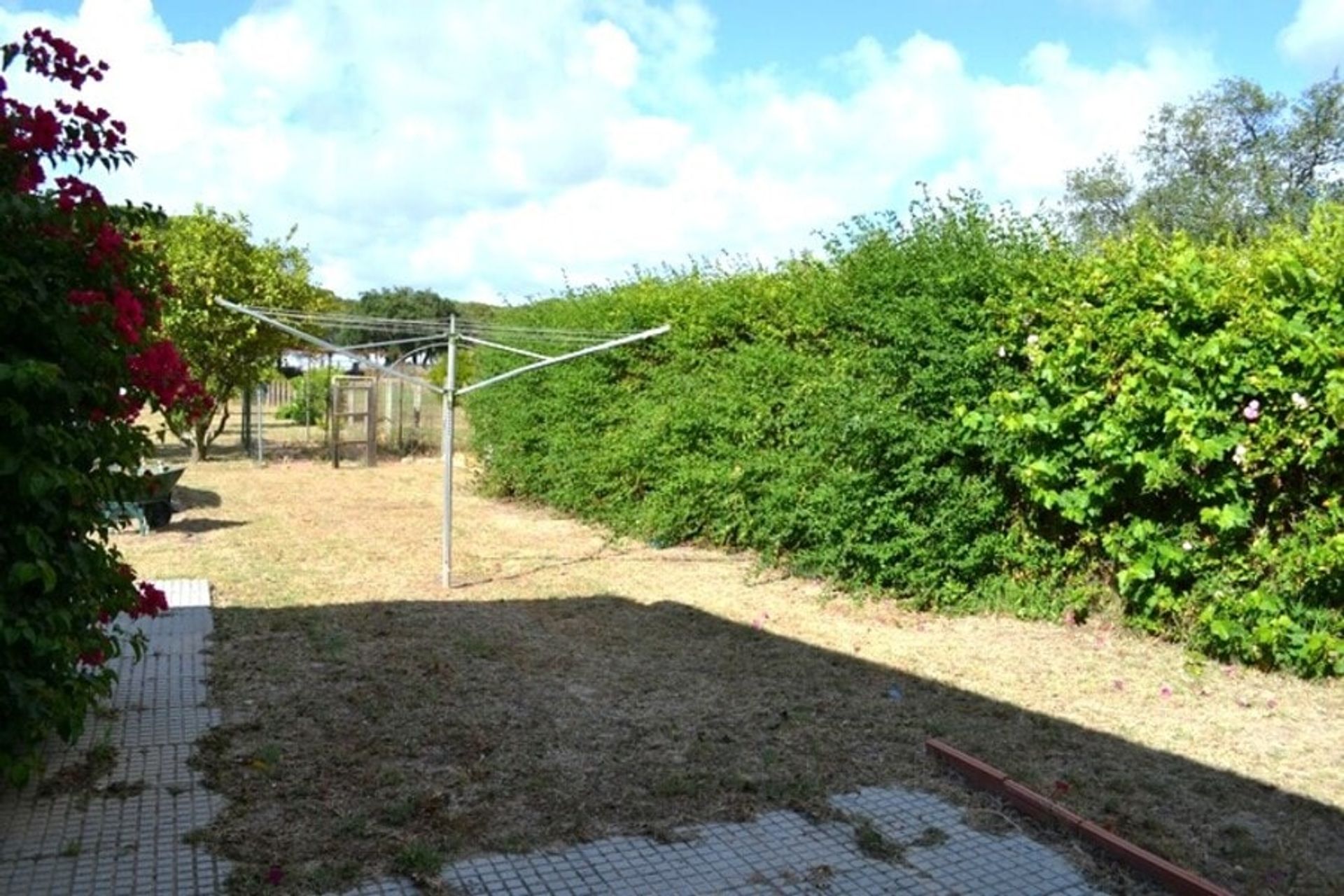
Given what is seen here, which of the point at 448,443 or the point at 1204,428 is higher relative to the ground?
the point at 1204,428

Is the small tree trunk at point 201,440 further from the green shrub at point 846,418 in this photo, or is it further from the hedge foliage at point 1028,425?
the hedge foliage at point 1028,425

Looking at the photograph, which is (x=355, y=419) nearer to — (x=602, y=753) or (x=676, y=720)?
(x=676, y=720)

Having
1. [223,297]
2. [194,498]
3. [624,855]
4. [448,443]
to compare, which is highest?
[223,297]

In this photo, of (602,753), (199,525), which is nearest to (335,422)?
(199,525)

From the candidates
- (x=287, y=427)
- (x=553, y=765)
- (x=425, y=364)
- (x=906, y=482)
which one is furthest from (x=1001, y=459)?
(x=287, y=427)

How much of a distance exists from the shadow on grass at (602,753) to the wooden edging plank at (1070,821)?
0.27 feet

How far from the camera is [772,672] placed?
18.9ft

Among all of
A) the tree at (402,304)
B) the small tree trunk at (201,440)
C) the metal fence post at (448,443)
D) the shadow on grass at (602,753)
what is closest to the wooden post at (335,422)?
the small tree trunk at (201,440)

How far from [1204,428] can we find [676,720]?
3289mm

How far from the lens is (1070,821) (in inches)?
147

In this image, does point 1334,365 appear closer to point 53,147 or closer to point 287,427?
point 53,147

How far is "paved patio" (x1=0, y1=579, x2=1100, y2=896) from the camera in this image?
3240mm

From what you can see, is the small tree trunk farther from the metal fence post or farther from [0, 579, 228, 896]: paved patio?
[0, 579, 228, 896]: paved patio

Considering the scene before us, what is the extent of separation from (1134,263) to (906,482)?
81.1 inches
